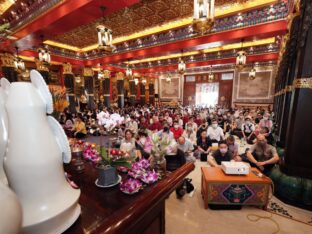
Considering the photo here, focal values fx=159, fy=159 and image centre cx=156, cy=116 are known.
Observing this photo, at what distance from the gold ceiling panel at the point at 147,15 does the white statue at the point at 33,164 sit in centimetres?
512

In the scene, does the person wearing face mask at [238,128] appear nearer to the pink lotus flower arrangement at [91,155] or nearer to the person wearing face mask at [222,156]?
the person wearing face mask at [222,156]

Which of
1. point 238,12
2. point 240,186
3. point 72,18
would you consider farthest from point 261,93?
point 72,18

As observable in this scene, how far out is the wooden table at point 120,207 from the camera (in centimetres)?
62

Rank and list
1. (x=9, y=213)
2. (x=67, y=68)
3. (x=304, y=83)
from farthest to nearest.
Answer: (x=67, y=68) → (x=304, y=83) → (x=9, y=213)

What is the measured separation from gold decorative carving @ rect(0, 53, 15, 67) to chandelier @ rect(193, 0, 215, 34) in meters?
9.75

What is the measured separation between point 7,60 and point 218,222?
10978 millimetres

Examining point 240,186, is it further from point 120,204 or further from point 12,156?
point 12,156

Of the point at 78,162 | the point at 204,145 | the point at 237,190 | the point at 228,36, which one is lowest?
the point at 204,145

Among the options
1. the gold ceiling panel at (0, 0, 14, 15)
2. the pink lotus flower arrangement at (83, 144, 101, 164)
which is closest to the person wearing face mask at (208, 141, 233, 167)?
the pink lotus flower arrangement at (83, 144, 101, 164)

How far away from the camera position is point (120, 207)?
875 mm

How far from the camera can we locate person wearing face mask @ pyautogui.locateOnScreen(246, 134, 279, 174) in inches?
146

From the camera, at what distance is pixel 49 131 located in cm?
65

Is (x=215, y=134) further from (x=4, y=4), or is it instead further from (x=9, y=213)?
(x=4, y=4)

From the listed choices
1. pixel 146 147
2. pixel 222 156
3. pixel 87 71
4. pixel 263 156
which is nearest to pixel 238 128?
pixel 263 156
